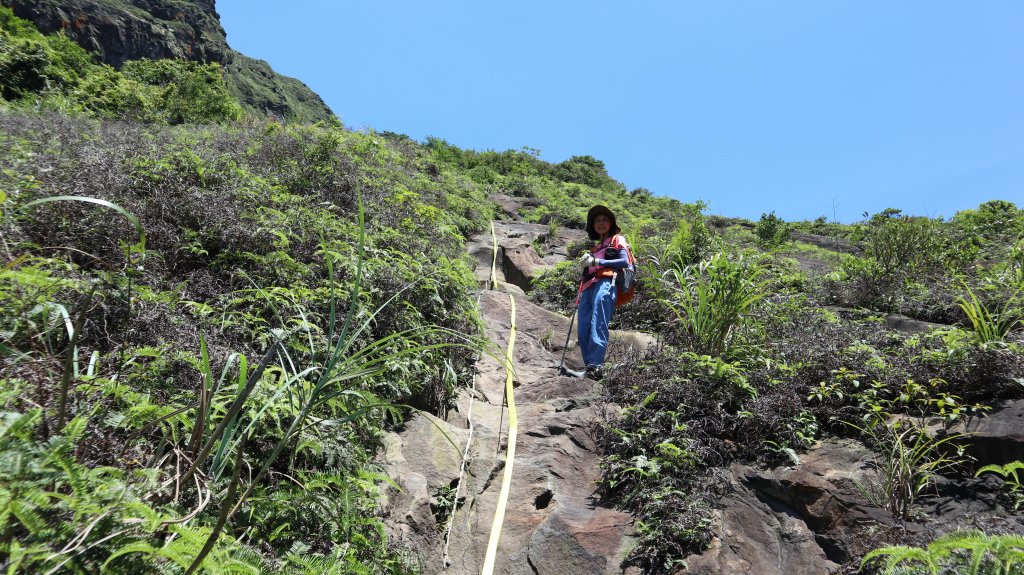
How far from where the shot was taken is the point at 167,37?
7081cm

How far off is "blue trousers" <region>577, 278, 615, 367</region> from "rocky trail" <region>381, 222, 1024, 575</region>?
3.92 feet

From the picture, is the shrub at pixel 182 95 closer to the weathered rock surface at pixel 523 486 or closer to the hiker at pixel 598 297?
the hiker at pixel 598 297

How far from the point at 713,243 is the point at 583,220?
6446 mm

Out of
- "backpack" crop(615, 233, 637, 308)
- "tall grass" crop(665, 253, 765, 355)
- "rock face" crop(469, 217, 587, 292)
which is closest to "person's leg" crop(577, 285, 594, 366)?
"backpack" crop(615, 233, 637, 308)

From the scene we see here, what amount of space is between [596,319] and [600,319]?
6 centimetres

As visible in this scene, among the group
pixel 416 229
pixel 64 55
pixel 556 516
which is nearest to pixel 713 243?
pixel 416 229

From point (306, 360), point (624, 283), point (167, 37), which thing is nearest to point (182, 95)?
point (624, 283)

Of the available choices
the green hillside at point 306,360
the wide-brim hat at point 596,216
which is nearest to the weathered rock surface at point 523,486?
the green hillside at point 306,360

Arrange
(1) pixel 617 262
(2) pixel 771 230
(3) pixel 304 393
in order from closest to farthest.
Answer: (3) pixel 304 393
(1) pixel 617 262
(2) pixel 771 230

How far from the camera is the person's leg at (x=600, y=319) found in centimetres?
595

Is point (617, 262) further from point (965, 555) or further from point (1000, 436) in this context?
point (965, 555)

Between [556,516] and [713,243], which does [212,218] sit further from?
[713,243]

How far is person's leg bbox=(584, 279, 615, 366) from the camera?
5.95 metres

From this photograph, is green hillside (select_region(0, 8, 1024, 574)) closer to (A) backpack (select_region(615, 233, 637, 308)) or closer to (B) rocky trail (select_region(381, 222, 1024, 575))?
(B) rocky trail (select_region(381, 222, 1024, 575))
